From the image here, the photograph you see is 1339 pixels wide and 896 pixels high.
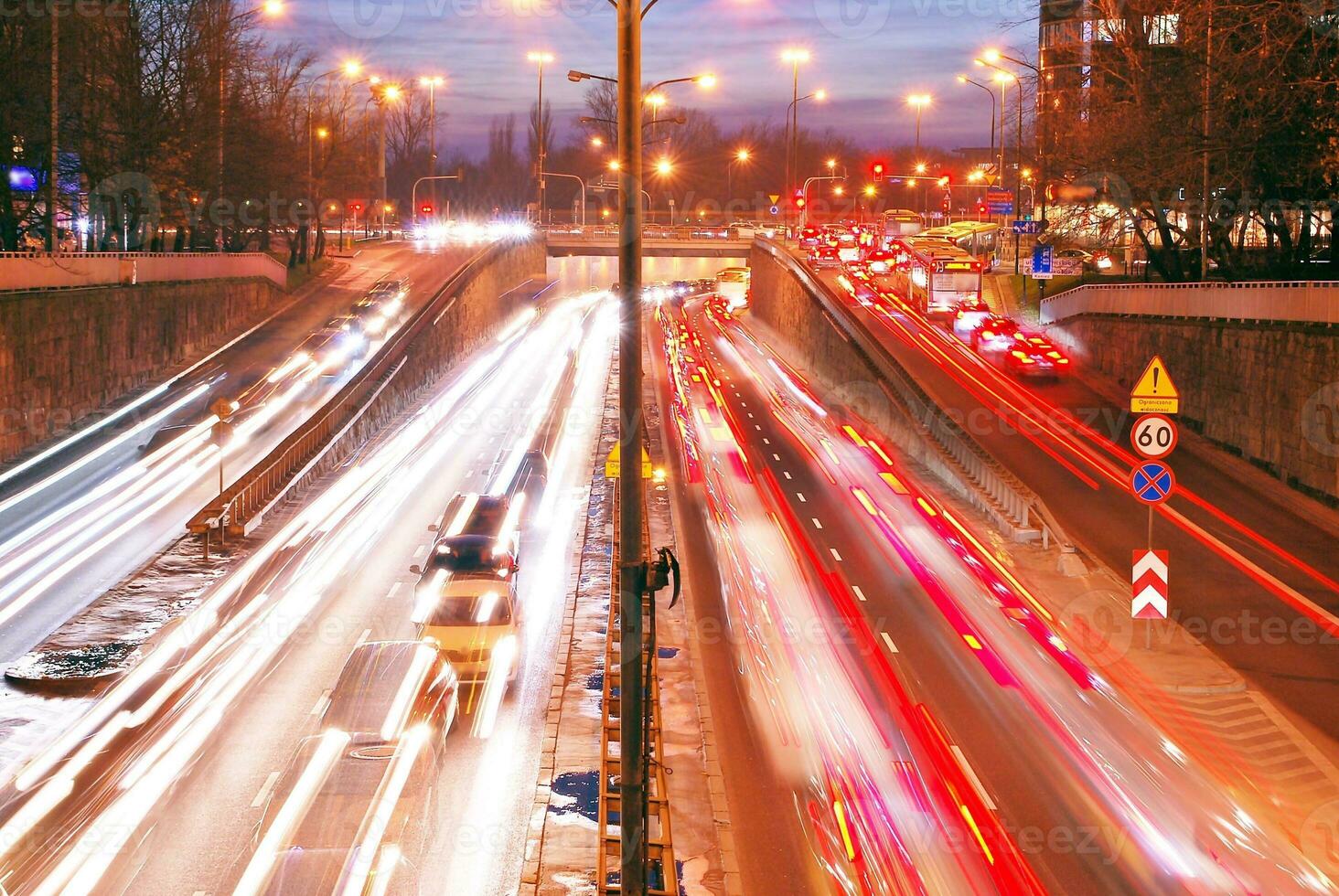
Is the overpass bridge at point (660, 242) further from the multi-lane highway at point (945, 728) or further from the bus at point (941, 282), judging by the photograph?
the multi-lane highway at point (945, 728)

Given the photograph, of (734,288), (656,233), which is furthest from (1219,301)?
(656,233)

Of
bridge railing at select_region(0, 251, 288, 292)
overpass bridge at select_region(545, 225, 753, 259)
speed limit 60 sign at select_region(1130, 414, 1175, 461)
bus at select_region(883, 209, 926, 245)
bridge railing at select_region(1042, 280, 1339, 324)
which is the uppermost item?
bus at select_region(883, 209, 926, 245)

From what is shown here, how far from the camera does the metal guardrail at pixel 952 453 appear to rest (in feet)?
90.9

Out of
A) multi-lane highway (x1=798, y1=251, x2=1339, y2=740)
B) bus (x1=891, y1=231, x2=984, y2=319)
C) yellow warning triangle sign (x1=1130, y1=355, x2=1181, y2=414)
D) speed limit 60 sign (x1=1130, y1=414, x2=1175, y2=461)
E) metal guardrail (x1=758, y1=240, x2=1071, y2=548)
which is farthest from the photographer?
bus (x1=891, y1=231, x2=984, y2=319)

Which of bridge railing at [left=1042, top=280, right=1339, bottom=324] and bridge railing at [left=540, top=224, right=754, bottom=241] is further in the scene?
bridge railing at [left=540, top=224, right=754, bottom=241]

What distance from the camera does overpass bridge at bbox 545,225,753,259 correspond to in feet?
263

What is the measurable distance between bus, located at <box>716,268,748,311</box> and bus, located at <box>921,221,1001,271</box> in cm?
1286

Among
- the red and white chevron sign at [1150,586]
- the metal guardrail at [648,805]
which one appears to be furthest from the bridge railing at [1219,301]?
the metal guardrail at [648,805]

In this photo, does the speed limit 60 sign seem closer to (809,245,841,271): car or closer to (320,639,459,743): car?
(320,639,459,743): car

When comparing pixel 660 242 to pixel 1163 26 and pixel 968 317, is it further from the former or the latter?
pixel 1163 26

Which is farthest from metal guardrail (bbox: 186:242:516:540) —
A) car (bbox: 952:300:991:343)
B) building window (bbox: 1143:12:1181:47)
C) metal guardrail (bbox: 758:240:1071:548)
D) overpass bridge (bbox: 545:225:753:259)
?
overpass bridge (bbox: 545:225:753:259)

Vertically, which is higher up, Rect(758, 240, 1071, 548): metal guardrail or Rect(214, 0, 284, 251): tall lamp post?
Rect(214, 0, 284, 251): tall lamp post

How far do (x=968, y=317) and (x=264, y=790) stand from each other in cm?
4445

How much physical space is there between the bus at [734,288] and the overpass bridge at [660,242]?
9.58ft
